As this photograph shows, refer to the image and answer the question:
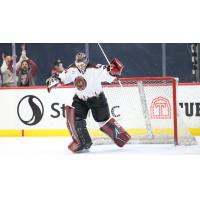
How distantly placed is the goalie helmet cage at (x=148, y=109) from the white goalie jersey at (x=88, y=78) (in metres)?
0.51

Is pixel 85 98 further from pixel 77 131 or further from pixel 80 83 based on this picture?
pixel 77 131

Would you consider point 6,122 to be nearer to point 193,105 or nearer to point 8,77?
point 8,77

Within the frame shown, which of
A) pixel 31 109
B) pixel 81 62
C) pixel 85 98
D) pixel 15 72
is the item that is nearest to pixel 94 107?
pixel 85 98

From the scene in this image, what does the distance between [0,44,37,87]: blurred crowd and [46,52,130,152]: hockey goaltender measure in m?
1.32

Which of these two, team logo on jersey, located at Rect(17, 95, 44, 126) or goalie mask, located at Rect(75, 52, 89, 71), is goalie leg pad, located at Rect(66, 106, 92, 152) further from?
team logo on jersey, located at Rect(17, 95, 44, 126)

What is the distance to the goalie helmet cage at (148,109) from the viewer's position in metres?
4.31

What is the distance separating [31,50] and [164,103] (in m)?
1.63

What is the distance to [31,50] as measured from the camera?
5.70m

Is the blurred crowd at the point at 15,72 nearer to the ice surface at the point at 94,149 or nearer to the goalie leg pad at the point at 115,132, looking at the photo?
the ice surface at the point at 94,149

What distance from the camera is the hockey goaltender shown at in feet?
12.9

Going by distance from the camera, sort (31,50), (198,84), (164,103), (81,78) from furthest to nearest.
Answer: (31,50) < (198,84) < (164,103) < (81,78)

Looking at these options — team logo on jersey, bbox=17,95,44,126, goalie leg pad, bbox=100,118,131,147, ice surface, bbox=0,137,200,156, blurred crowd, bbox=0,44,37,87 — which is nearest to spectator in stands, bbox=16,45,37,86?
blurred crowd, bbox=0,44,37,87

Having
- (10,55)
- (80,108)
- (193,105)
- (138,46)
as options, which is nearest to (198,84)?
(193,105)

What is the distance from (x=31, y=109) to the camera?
5.11 metres
